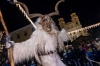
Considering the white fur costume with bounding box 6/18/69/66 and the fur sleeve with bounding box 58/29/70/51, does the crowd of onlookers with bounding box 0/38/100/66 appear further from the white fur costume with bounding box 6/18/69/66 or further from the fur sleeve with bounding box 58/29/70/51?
the white fur costume with bounding box 6/18/69/66

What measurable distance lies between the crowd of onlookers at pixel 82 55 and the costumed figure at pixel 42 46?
5.07 feet

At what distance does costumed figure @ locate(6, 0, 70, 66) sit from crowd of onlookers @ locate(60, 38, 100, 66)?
5.07ft

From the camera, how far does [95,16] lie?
14.2 feet

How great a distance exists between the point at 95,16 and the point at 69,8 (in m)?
0.91

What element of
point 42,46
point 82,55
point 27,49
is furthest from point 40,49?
point 82,55

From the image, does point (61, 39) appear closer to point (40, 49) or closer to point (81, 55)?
point (40, 49)

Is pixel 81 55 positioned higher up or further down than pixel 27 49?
further down

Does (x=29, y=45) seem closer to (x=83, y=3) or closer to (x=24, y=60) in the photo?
(x=24, y=60)

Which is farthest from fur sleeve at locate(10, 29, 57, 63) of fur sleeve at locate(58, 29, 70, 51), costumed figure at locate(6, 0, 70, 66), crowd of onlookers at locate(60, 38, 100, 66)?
crowd of onlookers at locate(60, 38, 100, 66)

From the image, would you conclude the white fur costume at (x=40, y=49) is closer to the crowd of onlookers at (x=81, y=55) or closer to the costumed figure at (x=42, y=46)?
the costumed figure at (x=42, y=46)

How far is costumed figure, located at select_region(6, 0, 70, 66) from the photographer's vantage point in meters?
1.67

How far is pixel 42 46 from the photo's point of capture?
172 centimetres

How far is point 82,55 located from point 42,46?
2096 millimetres

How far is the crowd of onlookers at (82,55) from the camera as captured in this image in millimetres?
3411
